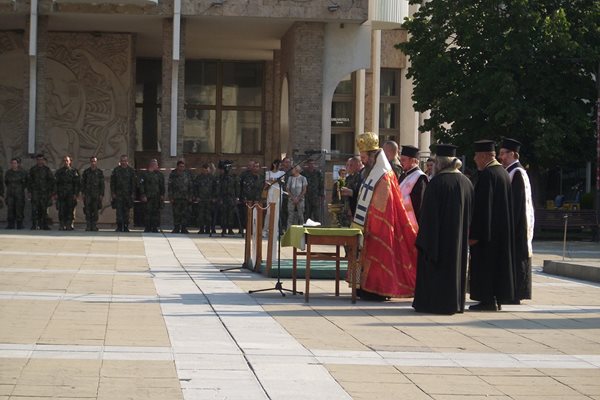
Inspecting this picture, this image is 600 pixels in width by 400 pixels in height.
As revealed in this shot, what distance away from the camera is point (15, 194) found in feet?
110

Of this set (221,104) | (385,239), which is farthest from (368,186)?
(221,104)

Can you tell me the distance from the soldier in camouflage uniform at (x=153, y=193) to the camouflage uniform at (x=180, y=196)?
34cm

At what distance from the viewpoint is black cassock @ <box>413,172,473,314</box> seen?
14.9 m

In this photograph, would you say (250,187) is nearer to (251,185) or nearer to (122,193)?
(251,185)

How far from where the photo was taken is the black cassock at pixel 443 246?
14875 millimetres

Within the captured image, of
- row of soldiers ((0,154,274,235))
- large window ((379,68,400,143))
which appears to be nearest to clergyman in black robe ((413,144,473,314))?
row of soldiers ((0,154,274,235))

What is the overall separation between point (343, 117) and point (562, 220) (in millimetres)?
13738

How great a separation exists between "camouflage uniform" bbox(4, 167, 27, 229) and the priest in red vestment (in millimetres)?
18914

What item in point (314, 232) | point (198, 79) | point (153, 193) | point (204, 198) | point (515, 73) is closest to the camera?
point (314, 232)

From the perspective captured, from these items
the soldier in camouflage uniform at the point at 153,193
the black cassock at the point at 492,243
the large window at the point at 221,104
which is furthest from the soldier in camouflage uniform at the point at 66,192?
the black cassock at the point at 492,243

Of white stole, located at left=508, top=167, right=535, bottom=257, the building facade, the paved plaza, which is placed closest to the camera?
the paved plaza

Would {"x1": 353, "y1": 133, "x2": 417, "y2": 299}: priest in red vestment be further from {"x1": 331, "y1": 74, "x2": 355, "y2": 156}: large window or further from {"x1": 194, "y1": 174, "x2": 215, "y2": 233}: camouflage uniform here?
{"x1": 331, "y1": 74, "x2": 355, "y2": 156}: large window

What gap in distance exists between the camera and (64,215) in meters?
33.4

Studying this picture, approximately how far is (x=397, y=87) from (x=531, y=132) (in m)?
14.8
